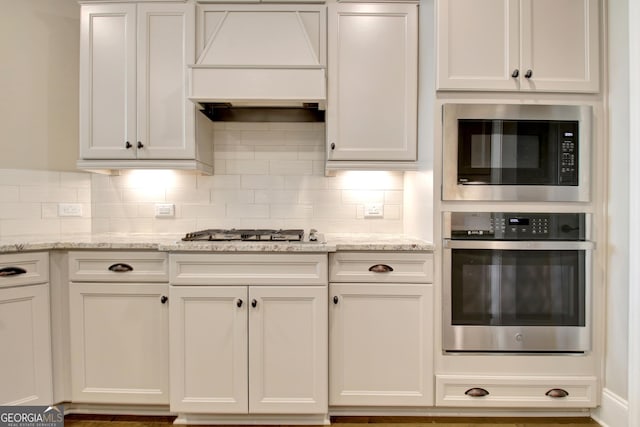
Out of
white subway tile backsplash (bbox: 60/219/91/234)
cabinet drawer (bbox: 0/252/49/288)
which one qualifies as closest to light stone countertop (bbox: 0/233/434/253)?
cabinet drawer (bbox: 0/252/49/288)

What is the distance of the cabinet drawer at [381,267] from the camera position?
1.87 m

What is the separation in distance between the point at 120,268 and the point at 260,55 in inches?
57.7

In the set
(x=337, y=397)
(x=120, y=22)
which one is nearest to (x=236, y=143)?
(x=120, y=22)

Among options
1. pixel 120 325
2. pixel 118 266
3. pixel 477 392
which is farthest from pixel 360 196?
pixel 120 325

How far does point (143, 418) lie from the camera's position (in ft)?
6.40

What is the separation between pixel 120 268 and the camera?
6.19 ft

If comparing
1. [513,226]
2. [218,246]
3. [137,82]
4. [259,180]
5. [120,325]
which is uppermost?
[137,82]

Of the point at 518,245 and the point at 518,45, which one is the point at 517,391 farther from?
the point at 518,45

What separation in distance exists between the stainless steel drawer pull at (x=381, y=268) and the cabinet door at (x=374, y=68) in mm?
756

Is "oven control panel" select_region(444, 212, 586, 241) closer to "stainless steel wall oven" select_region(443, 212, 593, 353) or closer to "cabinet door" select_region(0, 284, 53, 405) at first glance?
"stainless steel wall oven" select_region(443, 212, 593, 353)

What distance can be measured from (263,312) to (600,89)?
7.24ft

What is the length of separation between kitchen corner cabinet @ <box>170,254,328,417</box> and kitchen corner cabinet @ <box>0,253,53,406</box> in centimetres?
73

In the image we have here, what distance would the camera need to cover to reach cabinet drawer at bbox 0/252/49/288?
1.78 meters

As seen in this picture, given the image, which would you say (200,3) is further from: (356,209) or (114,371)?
(114,371)
